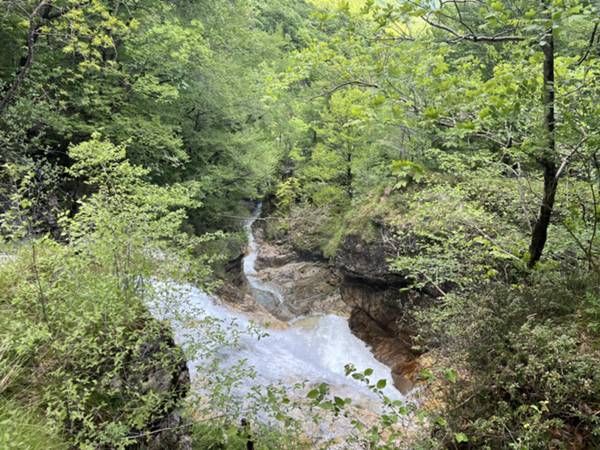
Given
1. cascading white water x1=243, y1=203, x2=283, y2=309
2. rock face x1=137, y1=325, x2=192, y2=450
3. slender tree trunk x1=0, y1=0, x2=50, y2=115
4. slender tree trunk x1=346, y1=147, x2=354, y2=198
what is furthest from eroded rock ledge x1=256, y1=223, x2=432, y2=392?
slender tree trunk x1=0, y1=0, x2=50, y2=115

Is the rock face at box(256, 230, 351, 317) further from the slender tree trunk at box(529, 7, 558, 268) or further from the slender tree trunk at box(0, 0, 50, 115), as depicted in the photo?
the slender tree trunk at box(0, 0, 50, 115)

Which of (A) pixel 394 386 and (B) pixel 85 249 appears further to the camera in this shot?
(A) pixel 394 386

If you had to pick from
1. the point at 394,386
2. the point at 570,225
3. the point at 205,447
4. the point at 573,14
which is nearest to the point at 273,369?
A: the point at 394,386

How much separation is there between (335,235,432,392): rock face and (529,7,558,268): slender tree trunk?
5.23 meters

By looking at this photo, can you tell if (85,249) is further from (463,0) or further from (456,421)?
(463,0)

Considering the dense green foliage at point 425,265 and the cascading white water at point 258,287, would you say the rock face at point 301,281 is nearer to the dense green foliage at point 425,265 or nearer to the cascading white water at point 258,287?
the cascading white water at point 258,287

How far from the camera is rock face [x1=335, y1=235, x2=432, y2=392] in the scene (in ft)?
30.5

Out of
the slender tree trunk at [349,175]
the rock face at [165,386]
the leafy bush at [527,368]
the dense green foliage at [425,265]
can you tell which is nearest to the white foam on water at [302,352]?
the rock face at [165,386]

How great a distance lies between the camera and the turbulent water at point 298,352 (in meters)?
7.93

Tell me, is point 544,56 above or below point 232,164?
above

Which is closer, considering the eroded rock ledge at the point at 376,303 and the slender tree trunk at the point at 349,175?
the eroded rock ledge at the point at 376,303

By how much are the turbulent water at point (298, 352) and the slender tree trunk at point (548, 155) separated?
4.51 meters

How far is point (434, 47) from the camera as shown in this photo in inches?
126

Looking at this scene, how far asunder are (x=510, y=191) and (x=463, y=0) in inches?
157
